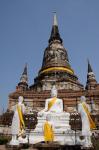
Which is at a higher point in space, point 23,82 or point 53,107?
point 23,82

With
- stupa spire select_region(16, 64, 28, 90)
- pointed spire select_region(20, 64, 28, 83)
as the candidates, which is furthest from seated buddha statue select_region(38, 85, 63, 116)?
pointed spire select_region(20, 64, 28, 83)

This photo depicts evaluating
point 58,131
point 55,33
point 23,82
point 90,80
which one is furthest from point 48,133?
point 55,33

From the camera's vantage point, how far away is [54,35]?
42.6 m

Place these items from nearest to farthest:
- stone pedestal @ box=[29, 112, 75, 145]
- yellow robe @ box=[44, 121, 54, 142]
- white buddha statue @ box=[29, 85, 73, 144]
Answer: yellow robe @ box=[44, 121, 54, 142], stone pedestal @ box=[29, 112, 75, 145], white buddha statue @ box=[29, 85, 73, 144]

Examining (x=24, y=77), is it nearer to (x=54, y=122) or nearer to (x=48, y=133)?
(x=54, y=122)

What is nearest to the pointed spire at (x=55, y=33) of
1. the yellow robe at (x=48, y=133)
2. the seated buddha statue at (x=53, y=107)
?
the seated buddha statue at (x=53, y=107)

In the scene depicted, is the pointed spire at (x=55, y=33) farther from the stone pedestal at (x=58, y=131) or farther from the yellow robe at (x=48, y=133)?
the yellow robe at (x=48, y=133)

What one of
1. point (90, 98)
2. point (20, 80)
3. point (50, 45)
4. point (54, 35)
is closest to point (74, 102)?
point (90, 98)

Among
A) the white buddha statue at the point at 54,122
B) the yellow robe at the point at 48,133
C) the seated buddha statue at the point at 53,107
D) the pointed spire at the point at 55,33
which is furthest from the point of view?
the pointed spire at the point at 55,33

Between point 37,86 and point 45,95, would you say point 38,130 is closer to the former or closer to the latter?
point 45,95

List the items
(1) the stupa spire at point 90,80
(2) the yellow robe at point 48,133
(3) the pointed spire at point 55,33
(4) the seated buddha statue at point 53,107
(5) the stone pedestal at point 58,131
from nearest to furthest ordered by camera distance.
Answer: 1. (2) the yellow robe at point 48,133
2. (5) the stone pedestal at point 58,131
3. (4) the seated buddha statue at point 53,107
4. (1) the stupa spire at point 90,80
5. (3) the pointed spire at point 55,33

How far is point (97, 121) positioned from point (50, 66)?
549 inches

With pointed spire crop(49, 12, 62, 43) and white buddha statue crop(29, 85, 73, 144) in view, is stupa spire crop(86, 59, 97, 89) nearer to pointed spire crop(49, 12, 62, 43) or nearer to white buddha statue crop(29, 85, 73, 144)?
pointed spire crop(49, 12, 62, 43)

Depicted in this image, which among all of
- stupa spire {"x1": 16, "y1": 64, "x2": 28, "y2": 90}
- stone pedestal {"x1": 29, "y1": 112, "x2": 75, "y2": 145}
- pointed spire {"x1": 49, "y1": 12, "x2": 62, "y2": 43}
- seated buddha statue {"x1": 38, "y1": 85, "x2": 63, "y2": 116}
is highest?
pointed spire {"x1": 49, "y1": 12, "x2": 62, "y2": 43}
